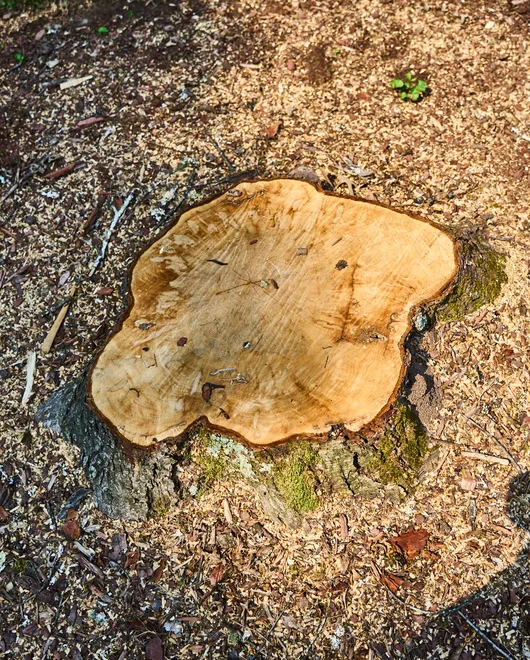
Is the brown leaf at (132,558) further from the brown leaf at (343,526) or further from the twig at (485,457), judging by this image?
the twig at (485,457)

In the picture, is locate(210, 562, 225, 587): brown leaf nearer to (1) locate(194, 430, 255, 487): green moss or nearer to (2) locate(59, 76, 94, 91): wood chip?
(1) locate(194, 430, 255, 487): green moss

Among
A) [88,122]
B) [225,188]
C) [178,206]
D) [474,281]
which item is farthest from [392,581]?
[88,122]

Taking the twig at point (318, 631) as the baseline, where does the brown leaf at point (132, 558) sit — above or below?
above

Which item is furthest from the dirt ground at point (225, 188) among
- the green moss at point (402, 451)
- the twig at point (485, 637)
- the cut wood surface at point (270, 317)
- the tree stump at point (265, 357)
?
the cut wood surface at point (270, 317)

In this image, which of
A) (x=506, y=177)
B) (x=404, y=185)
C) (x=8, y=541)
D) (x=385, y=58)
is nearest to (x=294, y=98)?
(x=385, y=58)

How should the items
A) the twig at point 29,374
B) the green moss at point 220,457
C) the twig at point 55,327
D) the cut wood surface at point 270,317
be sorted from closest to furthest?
the cut wood surface at point 270,317 < the green moss at point 220,457 < the twig at point 29,374 < the twig at point 55,327

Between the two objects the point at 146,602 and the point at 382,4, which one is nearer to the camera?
the point at 146,602

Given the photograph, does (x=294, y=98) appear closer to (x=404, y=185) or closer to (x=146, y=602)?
(x=404, y=185)
